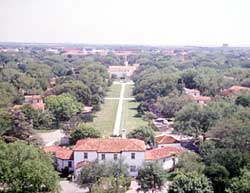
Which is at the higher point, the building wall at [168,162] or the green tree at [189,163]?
the green tree at [189,163]

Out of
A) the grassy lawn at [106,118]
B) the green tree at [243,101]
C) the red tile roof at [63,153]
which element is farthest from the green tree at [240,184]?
the green tree at [243,101]

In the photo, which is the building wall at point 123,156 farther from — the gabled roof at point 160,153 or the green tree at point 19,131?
the green tree at point 19,131

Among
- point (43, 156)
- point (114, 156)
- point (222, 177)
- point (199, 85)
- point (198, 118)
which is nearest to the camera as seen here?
point (222, 177)

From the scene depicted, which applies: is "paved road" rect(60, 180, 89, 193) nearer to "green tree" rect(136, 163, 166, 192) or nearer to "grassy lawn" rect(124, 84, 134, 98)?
"green tree" rect(136, 163, 166, 192)

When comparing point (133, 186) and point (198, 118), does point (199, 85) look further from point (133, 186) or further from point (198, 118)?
point (133, 186)

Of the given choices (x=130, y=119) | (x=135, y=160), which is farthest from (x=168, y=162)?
(x=130, y=119)

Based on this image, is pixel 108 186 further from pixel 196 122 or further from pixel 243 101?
pixel 243 101

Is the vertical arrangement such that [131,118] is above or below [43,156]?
below

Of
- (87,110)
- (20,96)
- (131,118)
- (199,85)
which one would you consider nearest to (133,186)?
(131,118)
